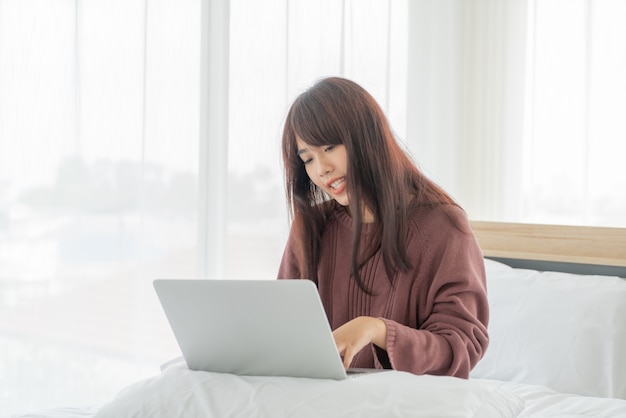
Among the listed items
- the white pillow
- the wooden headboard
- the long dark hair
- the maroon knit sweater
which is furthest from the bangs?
the wooden headboard

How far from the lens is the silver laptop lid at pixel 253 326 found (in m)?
1.04

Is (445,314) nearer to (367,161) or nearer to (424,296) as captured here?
(424,296)

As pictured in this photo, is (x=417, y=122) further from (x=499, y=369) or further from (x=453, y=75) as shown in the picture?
(x=499, y=369)

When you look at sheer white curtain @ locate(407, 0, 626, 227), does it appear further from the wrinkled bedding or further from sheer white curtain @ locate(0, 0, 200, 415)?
the wrinkled bedding

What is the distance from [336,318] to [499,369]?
0.62 metres

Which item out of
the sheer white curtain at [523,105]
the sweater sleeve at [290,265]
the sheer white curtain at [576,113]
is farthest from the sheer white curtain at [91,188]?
the sheer white curtain at [576,113]

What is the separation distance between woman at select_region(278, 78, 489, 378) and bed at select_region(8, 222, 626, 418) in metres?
0.20

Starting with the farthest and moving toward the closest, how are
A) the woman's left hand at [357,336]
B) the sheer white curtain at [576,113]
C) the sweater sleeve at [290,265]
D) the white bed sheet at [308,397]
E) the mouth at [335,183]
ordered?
1. the sheer white curtain at [576,113]
2. the sweater sleeve at [290,265]
3. the mouth at [335,183]
4. the woman's left hand at [357,336]
5. the white bed sheet at [308,397]

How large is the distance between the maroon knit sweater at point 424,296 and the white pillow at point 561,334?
56 centimetres

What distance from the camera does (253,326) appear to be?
1.09 metres

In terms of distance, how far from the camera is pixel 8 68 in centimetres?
174

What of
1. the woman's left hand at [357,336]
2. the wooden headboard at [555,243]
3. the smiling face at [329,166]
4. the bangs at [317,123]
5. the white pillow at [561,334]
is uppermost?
the bangs at [317,123]

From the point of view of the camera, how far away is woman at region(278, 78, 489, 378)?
4.85 ft

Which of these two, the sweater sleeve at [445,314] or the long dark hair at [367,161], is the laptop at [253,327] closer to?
the sweater sleeve at [445,314]
